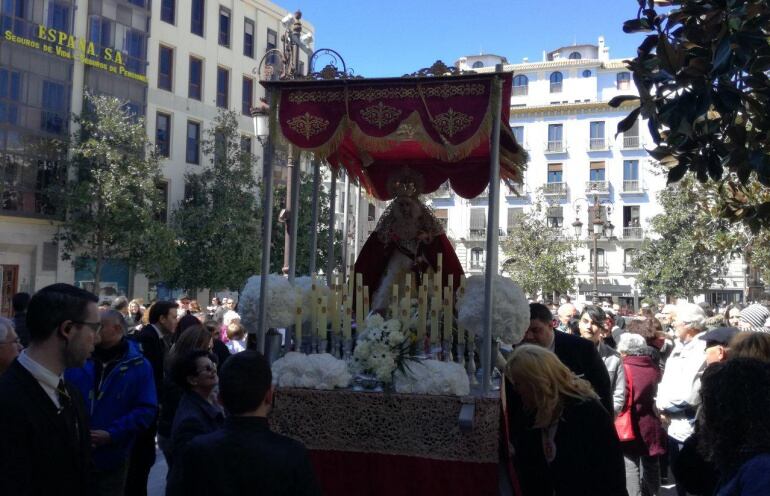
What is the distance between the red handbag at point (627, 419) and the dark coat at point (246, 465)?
4579 mm

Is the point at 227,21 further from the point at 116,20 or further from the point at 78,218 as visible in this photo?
the point at 78,218

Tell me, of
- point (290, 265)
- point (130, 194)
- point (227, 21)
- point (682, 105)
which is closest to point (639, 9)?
point (682, 105)

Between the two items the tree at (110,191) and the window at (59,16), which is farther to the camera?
the window at (59,16)

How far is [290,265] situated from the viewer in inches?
253

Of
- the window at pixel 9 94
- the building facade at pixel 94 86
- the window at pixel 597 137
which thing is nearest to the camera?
the window at pixel 9 94

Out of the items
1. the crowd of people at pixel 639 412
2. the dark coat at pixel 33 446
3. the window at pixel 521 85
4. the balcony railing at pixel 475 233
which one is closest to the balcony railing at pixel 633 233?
the balcony railing at pixel 475 233

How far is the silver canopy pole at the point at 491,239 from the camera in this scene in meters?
4.95

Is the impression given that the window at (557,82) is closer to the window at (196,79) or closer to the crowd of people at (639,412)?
the window at (196,79)

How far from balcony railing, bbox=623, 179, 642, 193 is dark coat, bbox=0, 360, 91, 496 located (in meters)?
50.6

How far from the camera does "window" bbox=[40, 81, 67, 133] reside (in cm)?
2625

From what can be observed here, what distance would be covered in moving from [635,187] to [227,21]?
1150 inches

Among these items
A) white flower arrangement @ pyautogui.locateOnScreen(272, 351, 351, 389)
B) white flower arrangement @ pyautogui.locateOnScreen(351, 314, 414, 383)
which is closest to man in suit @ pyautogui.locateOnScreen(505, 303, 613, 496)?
white flower arrangement @ pyautogui.locateOnScreen(351, 314, 414, 383)

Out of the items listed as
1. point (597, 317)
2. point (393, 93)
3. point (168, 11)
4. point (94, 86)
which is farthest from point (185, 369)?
point (168, 11)

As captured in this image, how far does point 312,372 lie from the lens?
512 cm
